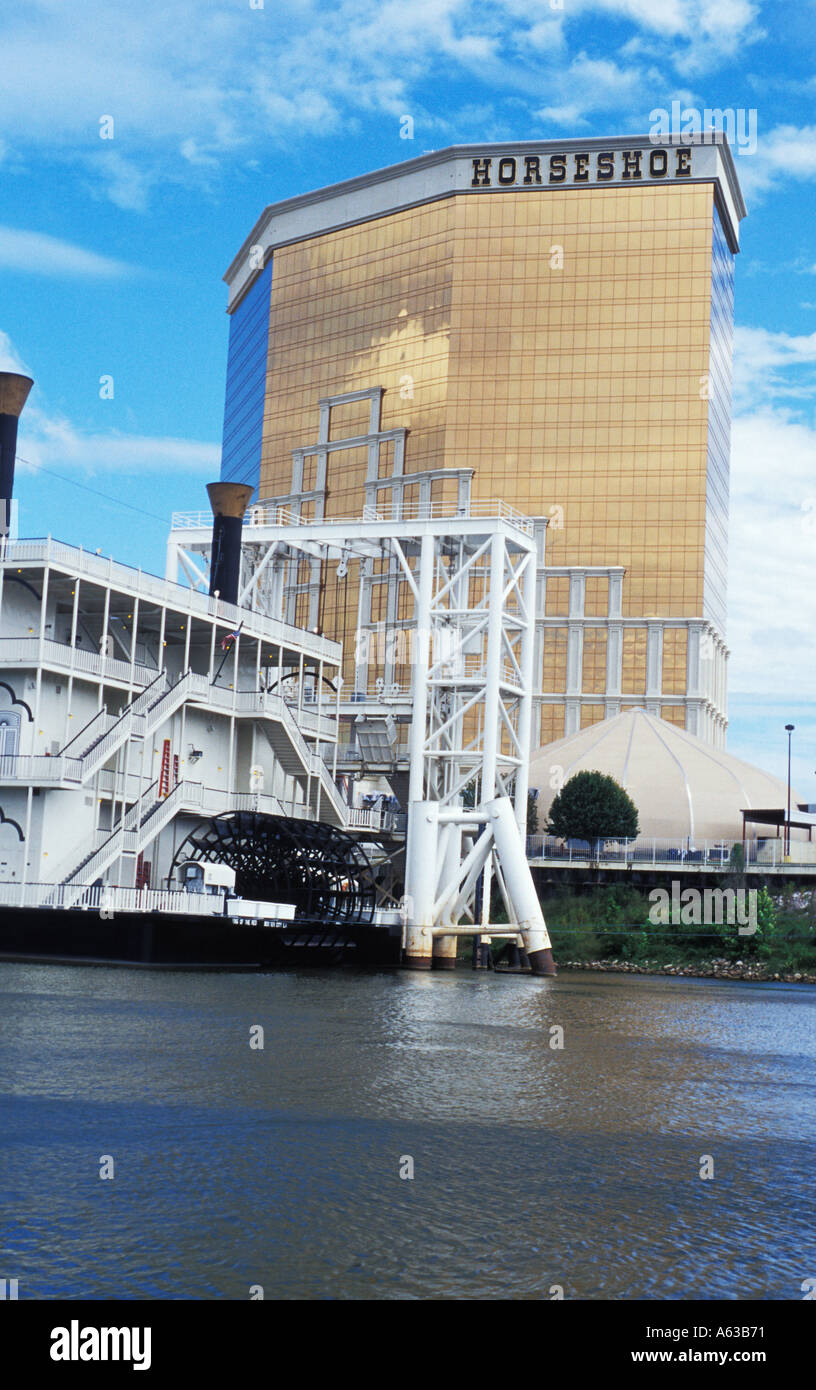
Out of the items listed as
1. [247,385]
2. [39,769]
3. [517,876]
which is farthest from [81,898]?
[247,385]

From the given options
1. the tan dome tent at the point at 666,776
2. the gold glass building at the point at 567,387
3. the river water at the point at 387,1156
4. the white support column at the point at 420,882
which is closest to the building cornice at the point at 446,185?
the gold glass building at the point at 567,387

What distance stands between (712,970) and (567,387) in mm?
82034

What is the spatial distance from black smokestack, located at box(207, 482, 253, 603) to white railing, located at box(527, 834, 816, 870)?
25.7 metres

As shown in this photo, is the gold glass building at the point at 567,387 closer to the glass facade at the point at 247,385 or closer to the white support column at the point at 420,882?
the glass facade at the point at 247,385

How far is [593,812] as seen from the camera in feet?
289

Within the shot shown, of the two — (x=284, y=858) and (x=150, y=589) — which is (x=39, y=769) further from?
(x=284, y=858)

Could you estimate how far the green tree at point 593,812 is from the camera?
3467 inches

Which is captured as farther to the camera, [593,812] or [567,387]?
[567,387]

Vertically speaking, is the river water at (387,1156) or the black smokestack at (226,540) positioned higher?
the black smokestack at (226,540)

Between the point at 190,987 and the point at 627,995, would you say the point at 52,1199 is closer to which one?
the point at 190,987

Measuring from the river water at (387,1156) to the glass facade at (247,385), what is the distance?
131939 millimetres

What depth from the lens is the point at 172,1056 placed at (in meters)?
24.8

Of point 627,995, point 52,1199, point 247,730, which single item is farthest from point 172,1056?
point 247,730

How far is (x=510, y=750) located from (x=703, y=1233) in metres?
112
